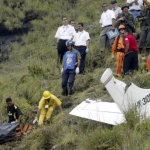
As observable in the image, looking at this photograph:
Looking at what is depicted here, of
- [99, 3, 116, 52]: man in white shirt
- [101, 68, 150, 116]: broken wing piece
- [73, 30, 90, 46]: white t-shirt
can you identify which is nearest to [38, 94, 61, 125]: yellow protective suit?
[73, 30, 90, 46]: white t-shirt

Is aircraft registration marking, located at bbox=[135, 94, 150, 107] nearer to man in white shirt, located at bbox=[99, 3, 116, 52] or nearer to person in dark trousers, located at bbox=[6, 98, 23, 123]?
person in dark trousers, located at bbox=[6, 98, 23, 123]

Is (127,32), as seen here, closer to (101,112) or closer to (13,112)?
(101,112)

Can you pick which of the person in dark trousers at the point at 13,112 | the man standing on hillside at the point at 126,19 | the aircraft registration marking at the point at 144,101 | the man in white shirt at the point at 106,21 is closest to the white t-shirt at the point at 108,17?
the man in white shirt at the point at 106,21

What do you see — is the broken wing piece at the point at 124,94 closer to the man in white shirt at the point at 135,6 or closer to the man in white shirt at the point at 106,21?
the man in white shirt at the point at 106,21

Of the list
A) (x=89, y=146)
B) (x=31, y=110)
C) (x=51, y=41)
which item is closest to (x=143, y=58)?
(x=31, y=110)

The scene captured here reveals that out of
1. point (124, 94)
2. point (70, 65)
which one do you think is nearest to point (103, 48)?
point (70, 65)

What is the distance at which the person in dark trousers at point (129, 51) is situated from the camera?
8656mm

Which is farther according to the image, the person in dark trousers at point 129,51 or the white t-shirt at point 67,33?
the white t-shirt at point 67,33

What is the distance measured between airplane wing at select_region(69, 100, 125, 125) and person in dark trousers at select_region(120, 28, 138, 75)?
75.8 inches

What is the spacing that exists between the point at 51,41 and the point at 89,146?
11578 mm

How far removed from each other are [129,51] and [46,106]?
2.73m

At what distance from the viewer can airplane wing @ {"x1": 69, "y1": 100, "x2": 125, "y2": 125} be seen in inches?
247

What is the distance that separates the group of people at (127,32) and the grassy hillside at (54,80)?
502mm

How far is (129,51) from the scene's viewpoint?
8.75 meters
